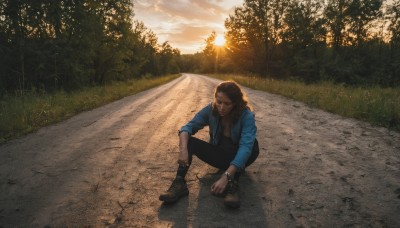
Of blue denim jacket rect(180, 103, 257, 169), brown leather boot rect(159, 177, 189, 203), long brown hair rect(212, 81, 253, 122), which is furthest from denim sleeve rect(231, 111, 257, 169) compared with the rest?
brown leather boot rect(159, 177, 189, 203)

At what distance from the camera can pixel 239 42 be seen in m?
36.4

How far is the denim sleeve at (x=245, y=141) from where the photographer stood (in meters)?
3.14

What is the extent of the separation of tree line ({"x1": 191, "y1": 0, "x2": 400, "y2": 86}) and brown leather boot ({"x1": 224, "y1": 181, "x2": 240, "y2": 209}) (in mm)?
30067

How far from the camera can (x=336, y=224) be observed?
8.94 feet

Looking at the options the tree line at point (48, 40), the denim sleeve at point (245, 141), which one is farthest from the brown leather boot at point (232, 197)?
the tree line at point (48, 40)

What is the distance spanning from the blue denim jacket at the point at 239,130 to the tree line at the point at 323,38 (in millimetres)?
29257

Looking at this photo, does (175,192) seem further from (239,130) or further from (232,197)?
(239,130)

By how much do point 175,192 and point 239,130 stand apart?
1.15m

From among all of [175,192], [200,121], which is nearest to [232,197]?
[175,192]

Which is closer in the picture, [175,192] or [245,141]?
[175,192]

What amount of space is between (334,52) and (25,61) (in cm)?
3420

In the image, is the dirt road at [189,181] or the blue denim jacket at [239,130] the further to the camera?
the blue denim jacket at [239,130]

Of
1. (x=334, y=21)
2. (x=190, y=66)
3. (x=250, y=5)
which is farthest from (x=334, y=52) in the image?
(x=190, y=66)

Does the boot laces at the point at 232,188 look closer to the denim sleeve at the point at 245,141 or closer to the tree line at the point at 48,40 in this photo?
the denim sleeve at the point at 245,141
